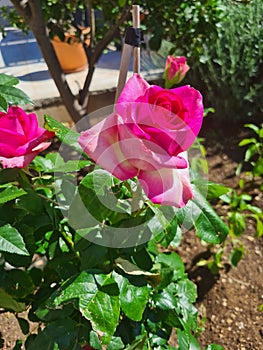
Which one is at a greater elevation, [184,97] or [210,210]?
[184,97]

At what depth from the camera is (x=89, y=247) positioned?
0.79 metres

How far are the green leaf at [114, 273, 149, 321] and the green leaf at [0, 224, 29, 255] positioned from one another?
0.58ft

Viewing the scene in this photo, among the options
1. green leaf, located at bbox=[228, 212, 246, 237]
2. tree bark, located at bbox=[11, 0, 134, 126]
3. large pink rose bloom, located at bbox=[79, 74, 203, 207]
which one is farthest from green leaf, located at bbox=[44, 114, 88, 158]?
green leaf, located at bbox=[228, 212, 246, 237]

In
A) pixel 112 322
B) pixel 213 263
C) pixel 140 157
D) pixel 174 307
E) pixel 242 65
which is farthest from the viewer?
pixel 242 65

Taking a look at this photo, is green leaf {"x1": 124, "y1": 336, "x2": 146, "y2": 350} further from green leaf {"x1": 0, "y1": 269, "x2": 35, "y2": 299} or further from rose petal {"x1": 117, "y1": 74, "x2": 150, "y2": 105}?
rose petal {"x1": 117, "y1": 74, "x2": 150, "y2": 105}

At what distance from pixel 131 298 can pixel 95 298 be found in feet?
0.26

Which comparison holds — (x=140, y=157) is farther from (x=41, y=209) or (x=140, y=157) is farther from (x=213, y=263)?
(x=213, y=263)

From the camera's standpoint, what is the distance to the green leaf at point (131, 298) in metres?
0.74

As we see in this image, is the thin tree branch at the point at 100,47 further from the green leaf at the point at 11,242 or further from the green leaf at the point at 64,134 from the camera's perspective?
the green leaf at the point at 11,242

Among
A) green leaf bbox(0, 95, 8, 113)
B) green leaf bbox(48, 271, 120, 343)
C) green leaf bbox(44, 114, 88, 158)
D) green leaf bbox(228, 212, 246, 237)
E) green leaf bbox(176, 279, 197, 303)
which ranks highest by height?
green leaf bbox(0, 95, 8, 113)

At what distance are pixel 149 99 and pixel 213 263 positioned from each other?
1.16 metres

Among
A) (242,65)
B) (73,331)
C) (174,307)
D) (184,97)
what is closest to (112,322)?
(73,331)

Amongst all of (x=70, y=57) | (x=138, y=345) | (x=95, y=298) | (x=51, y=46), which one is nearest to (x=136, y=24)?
(x=95, y=298)

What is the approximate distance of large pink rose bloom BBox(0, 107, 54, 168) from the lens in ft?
2.23
